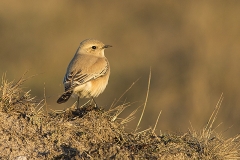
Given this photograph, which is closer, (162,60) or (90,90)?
(90,90)

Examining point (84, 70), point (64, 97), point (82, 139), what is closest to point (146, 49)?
point (84, 70)

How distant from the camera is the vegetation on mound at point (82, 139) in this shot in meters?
6.25

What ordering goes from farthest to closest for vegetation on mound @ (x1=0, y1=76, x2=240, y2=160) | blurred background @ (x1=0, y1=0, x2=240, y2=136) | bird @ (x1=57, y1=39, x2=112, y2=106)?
blurred background @ (x1=0, y1=0, x2=240, y2=136) < bird @ (x1=57, y1=39, x2=112, y2=106) < vegetation on mound @ (x1=0, y1=76, x2=240, y2=160)

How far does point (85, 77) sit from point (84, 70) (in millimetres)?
143

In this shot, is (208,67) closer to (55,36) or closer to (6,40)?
(55,36)

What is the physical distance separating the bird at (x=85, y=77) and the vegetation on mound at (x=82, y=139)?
121 centimetres

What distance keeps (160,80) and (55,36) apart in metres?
Answer: 4.14

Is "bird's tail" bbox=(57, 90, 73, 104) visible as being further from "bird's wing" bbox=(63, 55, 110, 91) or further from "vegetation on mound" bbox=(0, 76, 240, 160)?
"vegetation on mound" bbox=(0, 76, 240, 160)

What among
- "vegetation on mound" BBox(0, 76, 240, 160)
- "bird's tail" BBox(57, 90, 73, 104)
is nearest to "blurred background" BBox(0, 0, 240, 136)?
"bird's tail" BBox(57, 90, 73, 104)

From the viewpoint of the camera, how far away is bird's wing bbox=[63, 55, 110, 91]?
845 cm

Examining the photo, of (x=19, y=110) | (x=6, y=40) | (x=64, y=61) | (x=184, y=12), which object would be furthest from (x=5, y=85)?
(x=184, y=12)

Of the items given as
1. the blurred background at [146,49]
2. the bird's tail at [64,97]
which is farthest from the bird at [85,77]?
the blurred background at [146,49]

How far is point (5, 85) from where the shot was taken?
6.91 meters

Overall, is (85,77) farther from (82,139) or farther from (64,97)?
(82,139)
